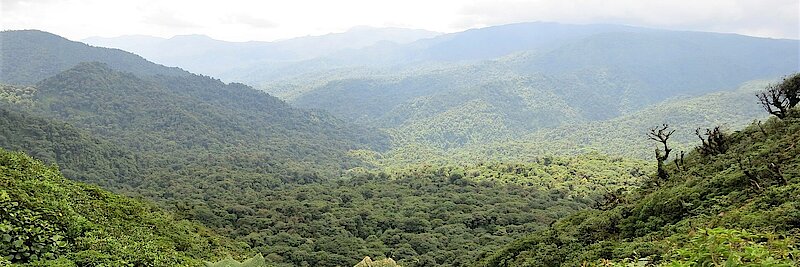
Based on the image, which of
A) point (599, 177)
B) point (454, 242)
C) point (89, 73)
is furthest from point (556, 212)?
point (89, 73)

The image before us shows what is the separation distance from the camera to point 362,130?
19475 cm

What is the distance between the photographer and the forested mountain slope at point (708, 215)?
7707 millimetres

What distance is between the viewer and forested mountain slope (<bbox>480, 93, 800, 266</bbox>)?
7707 millimetres

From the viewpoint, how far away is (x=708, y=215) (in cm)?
1455

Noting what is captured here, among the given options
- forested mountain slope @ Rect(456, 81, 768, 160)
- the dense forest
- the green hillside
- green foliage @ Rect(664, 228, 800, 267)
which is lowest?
forested mountain slope @ Rect(456, 81, 768, 160)

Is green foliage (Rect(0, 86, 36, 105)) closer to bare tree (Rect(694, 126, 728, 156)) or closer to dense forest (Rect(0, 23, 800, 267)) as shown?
dense forest (Rect(0, 23, 800, 267))

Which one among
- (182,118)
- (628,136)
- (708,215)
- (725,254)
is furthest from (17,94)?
(628,136)

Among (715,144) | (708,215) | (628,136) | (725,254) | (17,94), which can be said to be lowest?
(628,136)

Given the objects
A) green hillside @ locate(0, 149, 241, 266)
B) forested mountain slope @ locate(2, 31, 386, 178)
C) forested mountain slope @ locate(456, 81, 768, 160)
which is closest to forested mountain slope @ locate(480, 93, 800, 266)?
green hillside @ locate(0, 149, 241, 266)

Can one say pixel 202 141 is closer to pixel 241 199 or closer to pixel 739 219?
pixel 241 199

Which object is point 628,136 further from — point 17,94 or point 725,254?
point 725,254

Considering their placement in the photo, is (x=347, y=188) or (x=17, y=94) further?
(x=17, y=94)

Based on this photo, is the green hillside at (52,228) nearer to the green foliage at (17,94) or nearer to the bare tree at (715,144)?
the bare tree at (715,144)

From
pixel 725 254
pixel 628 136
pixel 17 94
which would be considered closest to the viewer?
pixel 725 254
